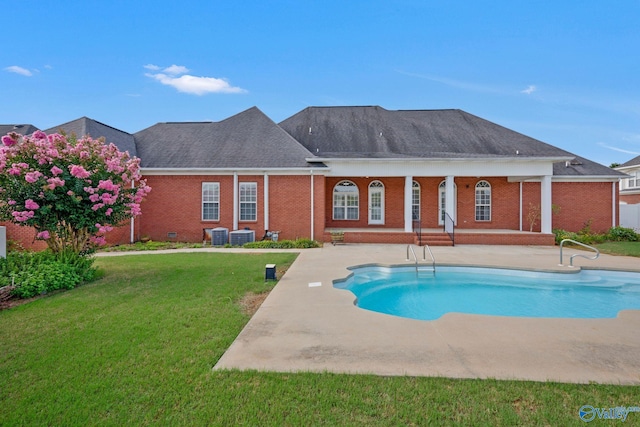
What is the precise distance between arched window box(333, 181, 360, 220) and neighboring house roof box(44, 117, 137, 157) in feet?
39.0

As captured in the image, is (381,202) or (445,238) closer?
(445,238)

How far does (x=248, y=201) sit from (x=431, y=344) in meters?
13.3

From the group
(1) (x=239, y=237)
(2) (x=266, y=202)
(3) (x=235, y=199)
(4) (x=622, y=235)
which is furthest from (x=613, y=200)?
(3) (x=235, y=199)

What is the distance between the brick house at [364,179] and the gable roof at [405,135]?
74 millimetres

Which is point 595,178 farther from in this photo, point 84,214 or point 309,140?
point 84,214

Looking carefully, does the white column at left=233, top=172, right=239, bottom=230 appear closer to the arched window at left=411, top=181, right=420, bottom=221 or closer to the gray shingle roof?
the gray shingle roof

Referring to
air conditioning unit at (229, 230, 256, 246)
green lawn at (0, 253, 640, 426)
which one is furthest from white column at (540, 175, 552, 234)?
air conditioning unit at (229, 230, 256, 246)

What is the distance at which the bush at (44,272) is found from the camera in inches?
260

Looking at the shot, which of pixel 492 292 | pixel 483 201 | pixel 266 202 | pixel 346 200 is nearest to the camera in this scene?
pixel 492 292

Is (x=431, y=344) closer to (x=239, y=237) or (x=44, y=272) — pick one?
(x=44, y=272)

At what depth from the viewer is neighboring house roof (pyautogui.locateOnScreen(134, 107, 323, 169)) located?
15.9m

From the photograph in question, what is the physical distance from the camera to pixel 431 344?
420cm

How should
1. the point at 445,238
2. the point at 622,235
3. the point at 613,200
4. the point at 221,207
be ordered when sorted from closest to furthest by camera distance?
the point at 445,238, the point at 221,207, the point at 622,235, the point at 613,200

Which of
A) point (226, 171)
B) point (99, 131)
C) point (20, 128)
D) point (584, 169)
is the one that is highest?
point (20, 128)
